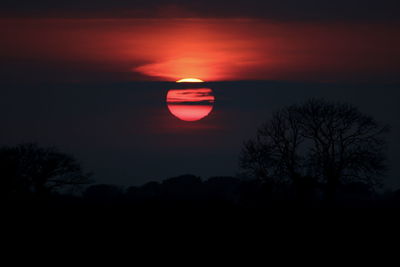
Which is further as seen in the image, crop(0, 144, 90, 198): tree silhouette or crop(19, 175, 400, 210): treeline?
crop(0, 144, 90, 198): tree silhouette

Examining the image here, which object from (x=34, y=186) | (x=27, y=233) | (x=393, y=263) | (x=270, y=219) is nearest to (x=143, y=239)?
(x=27, y=233)

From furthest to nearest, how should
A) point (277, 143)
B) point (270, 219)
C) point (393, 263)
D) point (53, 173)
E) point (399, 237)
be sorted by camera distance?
point (53, 173)
point (277, 143)
point (270, 219)
point (399, 237)
point (393, 263)

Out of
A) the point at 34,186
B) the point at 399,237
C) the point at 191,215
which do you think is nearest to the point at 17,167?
the point at 34,186

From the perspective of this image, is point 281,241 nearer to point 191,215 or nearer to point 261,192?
point 191,215

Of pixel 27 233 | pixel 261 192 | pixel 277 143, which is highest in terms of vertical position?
pixel 277 143

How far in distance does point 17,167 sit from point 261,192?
2549cm

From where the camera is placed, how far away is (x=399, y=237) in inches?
821

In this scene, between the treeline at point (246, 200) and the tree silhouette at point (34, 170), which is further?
the tree silhouette at point (34, 170)

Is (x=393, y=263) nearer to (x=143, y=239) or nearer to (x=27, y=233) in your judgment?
(x=143, y=239)

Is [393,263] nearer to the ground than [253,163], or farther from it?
nearer to the ground

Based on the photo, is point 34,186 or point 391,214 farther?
point 34,186

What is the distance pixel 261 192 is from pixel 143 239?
27.7 metres

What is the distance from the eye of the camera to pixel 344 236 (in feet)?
70.8

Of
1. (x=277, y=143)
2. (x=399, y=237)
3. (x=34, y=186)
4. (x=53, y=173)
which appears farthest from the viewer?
(x=53, y=173)
